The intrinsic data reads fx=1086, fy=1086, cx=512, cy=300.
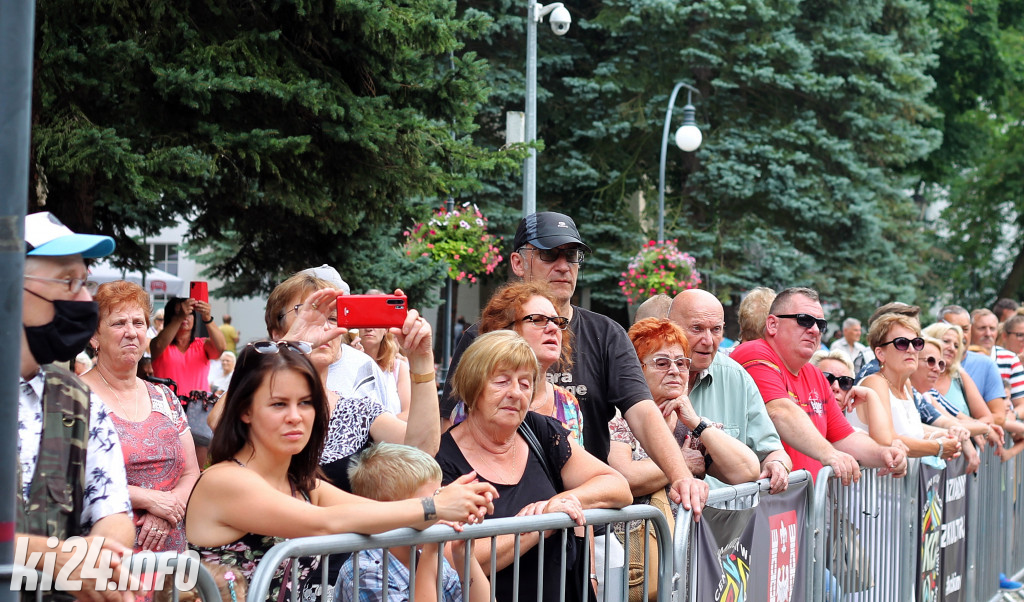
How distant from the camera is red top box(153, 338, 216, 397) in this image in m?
7.63

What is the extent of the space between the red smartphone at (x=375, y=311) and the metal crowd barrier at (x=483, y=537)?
79cm

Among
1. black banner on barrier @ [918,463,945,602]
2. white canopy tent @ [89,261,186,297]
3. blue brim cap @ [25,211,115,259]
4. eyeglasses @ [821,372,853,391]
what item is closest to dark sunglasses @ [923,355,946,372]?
black banner on barrier @ [918,463,945,602]

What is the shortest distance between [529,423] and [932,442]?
137 inches

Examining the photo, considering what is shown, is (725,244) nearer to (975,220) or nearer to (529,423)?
(975,220)

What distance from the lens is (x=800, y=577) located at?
4.73 metres

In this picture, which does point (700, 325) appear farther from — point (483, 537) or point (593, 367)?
point (483, 537)

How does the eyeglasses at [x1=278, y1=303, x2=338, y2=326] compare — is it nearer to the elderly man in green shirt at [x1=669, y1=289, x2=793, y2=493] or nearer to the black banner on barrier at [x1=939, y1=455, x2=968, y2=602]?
the elderly man in green shirt at [x1=669, y1=289, x2=793, y2=493]

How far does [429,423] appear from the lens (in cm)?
375

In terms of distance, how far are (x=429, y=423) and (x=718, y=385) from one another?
1.81 meters

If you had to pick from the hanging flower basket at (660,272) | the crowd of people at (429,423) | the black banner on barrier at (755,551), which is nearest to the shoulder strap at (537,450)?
the crowd of people at (429,423)

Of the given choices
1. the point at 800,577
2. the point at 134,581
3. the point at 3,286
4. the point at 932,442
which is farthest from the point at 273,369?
the point at 932,442

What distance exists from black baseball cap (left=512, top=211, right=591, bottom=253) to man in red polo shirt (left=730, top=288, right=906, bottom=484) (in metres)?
1.31

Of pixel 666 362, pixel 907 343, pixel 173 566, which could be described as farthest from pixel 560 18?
pixel 173 566

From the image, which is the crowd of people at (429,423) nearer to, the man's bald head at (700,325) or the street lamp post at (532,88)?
the man's bald head at (700,325)
